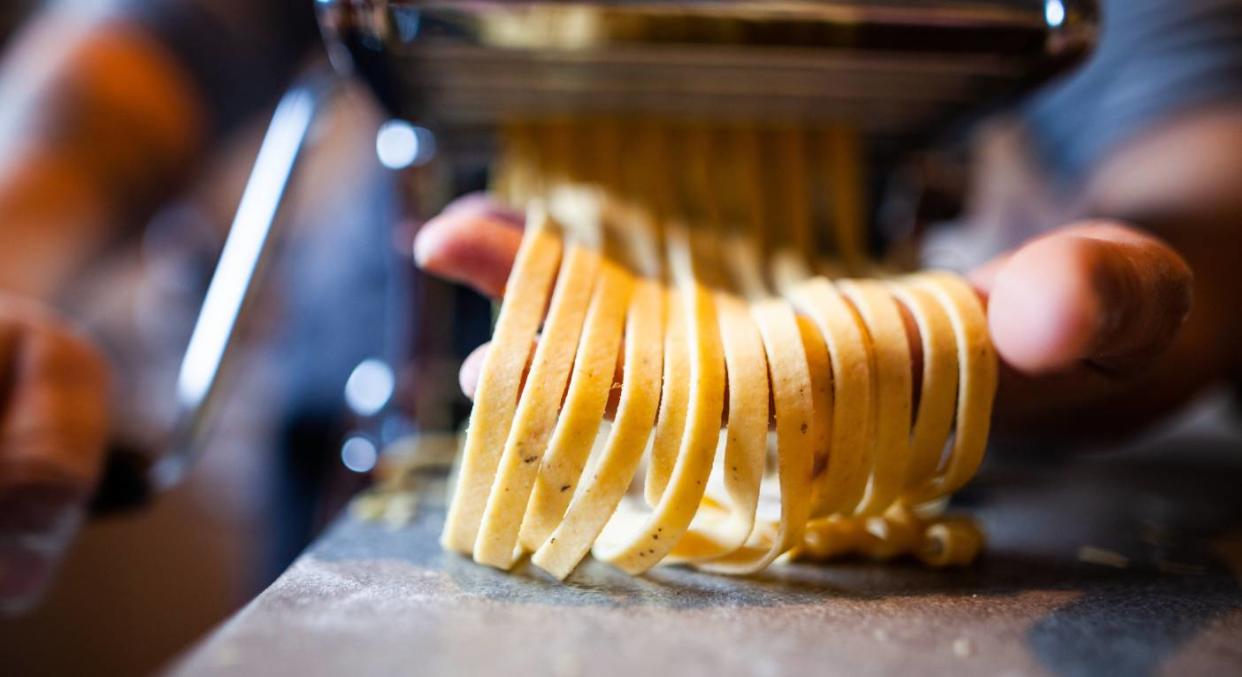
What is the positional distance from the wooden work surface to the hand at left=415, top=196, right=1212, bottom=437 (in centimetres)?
9

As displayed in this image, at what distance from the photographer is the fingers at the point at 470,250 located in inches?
17.4

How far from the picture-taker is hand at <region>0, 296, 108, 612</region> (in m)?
0.46

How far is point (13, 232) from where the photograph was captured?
68 cm

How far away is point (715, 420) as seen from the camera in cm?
38

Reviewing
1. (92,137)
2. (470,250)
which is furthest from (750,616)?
(92,137)

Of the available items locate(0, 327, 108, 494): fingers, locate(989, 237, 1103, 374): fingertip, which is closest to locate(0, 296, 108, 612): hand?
locate(0, 327, 108, 494): fingers

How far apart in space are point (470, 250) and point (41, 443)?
25 cm

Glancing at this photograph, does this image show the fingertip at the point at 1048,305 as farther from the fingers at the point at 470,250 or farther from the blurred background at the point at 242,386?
the blurred background at the point at 242,386

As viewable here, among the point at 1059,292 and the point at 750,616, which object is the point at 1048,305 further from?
the point at 750,616

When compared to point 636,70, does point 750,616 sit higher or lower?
lower

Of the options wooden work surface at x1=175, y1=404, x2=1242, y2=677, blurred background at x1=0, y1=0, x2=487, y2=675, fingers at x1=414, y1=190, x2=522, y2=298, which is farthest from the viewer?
blurred background at x1=0, y1=0, x2=487, y2=675

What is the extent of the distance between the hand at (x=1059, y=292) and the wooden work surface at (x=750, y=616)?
9 centimetres

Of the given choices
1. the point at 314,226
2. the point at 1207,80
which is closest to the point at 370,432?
the point at 314,226

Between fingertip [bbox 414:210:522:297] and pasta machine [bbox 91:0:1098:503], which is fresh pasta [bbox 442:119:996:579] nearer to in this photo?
fingertip [bbox 414:210:522:297]
